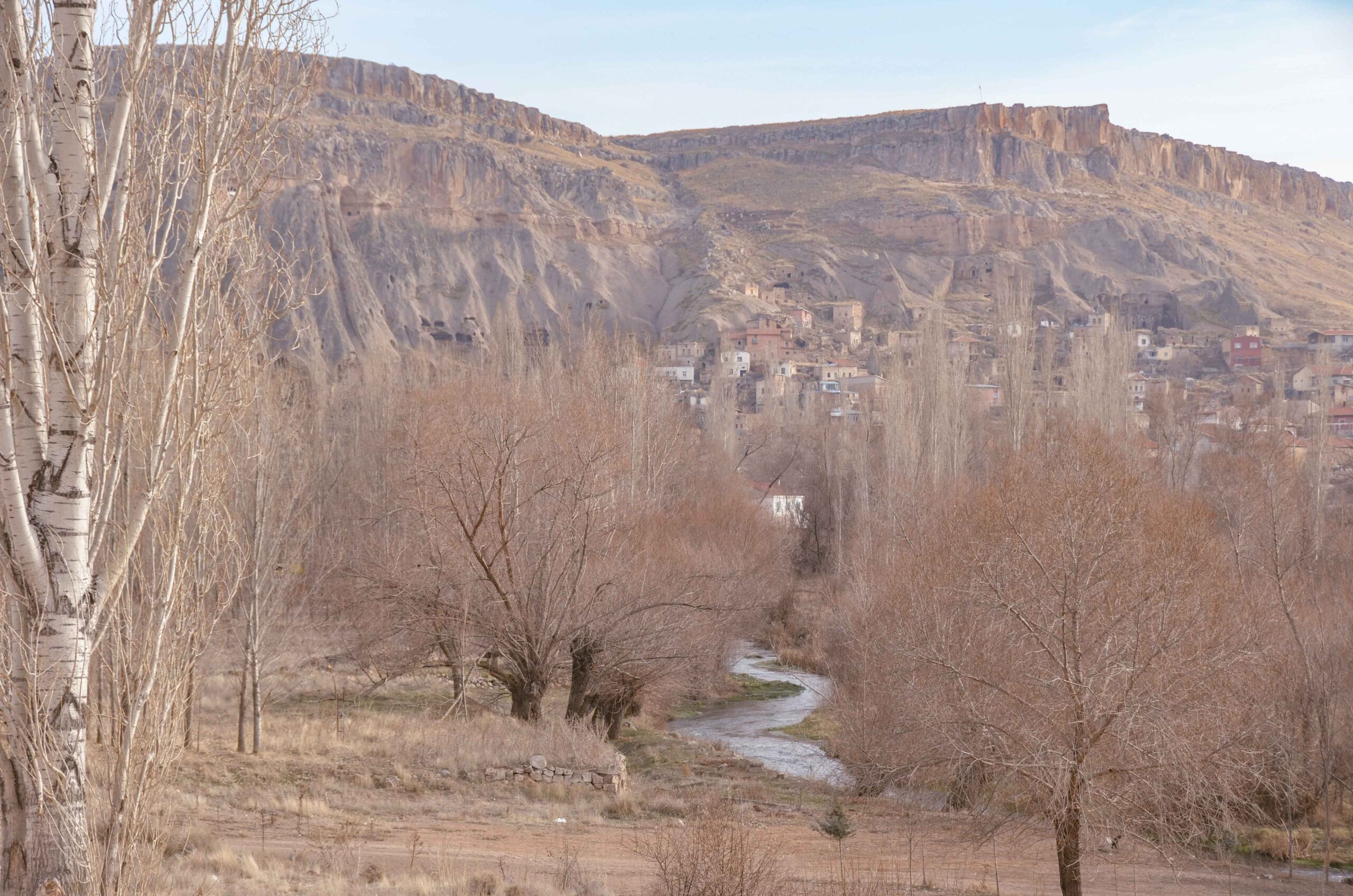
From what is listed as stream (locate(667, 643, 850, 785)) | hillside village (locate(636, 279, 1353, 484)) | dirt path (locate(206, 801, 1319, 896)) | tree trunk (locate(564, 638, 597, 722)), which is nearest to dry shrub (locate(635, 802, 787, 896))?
dirt path (locate(206, 801, 1319, 896))

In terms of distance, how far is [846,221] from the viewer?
12256 centimetres

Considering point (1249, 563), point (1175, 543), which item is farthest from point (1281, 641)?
point (1249, 563)

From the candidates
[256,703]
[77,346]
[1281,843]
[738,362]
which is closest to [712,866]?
[77,346]

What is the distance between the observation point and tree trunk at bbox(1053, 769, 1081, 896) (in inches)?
397

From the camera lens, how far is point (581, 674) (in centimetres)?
1872

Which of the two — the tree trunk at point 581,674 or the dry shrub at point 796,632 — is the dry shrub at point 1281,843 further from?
the dry shrub at point 796,632

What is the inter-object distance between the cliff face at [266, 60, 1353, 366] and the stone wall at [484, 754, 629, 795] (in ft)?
184

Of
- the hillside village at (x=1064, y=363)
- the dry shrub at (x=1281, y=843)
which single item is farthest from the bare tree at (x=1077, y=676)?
the hillside village at (x=1064, y=363)

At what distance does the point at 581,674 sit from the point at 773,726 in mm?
6731

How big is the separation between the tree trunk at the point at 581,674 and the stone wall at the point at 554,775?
2.01 m

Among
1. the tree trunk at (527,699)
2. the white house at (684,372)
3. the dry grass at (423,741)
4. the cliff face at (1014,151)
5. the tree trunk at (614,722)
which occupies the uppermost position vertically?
the cliff face at (1014,151)

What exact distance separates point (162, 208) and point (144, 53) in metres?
0.73

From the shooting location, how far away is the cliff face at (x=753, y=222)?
307 feet

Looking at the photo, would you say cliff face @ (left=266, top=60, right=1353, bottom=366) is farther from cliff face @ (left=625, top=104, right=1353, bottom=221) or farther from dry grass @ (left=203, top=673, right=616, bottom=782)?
dry grass @ (left=203, top=673, right=616, bottom=782)
